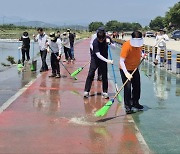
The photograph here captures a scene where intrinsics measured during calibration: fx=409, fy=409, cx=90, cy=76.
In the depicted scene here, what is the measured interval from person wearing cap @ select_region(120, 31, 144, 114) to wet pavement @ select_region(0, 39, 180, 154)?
0.32 m

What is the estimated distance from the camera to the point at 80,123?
7379mm

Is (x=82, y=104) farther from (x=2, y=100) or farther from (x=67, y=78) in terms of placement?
(x=67, y=78)

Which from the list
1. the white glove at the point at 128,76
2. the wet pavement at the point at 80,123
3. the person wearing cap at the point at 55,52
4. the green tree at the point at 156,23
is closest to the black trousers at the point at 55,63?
the person wearing cap at the point at 55,52

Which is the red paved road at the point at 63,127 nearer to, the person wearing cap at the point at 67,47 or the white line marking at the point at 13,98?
the white line marking at the point at 13,98

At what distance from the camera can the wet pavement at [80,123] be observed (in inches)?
236

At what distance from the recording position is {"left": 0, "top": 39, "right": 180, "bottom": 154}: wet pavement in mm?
6000

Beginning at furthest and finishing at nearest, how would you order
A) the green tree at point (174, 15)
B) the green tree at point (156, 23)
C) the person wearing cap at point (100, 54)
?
the green tree at point (156, 23)
the green tree at point (174, 15)
the person wearing cap at point (100, 54)

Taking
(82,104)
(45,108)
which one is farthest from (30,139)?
(82,104)

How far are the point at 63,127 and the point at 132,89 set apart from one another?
→ 220 cm

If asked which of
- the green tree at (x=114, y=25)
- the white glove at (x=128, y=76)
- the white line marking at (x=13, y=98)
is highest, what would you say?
the green tree at (x=114, y=25)

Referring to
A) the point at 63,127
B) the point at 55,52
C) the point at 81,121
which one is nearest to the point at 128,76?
the point at 81,121

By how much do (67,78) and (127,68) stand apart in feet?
18.9

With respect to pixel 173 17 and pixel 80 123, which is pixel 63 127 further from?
pixel 173 17

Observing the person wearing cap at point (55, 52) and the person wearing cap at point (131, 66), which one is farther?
the person wearing cap at point (55, 52)
